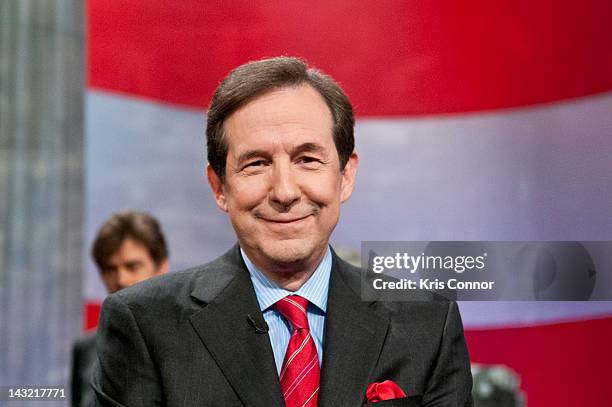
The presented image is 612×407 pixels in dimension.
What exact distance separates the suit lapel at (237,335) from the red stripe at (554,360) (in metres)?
0.99

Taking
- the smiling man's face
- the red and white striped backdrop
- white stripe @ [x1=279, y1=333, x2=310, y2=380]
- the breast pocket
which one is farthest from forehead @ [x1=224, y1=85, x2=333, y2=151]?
the red and white striped backdrop

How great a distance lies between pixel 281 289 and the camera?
4.75 ft

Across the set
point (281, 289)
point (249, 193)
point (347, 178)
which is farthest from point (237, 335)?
point (347, 178)

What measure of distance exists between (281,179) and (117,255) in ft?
4.23

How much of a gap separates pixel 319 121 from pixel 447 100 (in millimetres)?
938

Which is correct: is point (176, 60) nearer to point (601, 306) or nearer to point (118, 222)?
point (118, 222)

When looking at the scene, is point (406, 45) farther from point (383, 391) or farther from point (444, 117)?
point (383, 391)

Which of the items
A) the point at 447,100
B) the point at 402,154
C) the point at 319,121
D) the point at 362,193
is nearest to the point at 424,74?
the point at 447,100

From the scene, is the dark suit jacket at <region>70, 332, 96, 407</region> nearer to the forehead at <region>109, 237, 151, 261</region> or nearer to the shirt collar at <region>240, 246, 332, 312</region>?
the forehead at <region>109, 237, 151, 261</region>

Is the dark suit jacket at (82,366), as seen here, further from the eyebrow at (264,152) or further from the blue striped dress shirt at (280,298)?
the eyebrow at (264,152)

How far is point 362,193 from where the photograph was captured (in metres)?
2.28

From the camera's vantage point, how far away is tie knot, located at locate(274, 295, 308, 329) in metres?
1.43

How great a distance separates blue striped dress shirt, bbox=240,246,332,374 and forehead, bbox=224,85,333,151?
0.77ft

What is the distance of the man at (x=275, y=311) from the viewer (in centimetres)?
136
